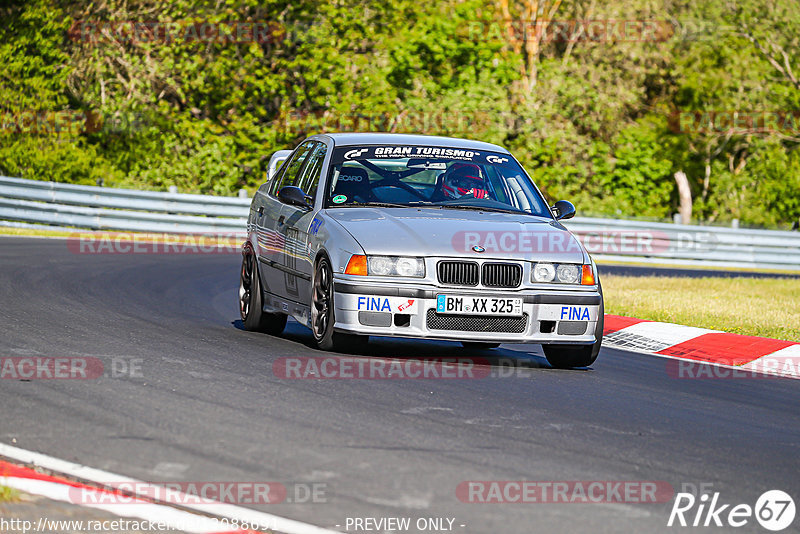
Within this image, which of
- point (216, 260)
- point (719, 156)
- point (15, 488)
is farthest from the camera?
point (719, 156)

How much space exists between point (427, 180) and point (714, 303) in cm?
734

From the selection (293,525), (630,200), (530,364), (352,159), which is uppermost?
(352,159)

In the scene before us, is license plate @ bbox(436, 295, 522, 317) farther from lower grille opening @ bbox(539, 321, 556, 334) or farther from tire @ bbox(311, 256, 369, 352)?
tire @ bbox(311, 256, 369, 352)

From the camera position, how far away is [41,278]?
535 inches

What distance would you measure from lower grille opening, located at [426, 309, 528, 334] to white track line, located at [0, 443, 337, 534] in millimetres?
3514

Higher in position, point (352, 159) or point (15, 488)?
point (352, 159)

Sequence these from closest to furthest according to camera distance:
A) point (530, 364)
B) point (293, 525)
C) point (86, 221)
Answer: point (293, 525) < point (530, 364) < point (86, 221)

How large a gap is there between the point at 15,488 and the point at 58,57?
2793cm

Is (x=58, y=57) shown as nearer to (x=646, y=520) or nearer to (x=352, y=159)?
(x=352, y=159)

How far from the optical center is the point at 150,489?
498cm

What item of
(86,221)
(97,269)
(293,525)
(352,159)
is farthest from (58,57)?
(293,525)
